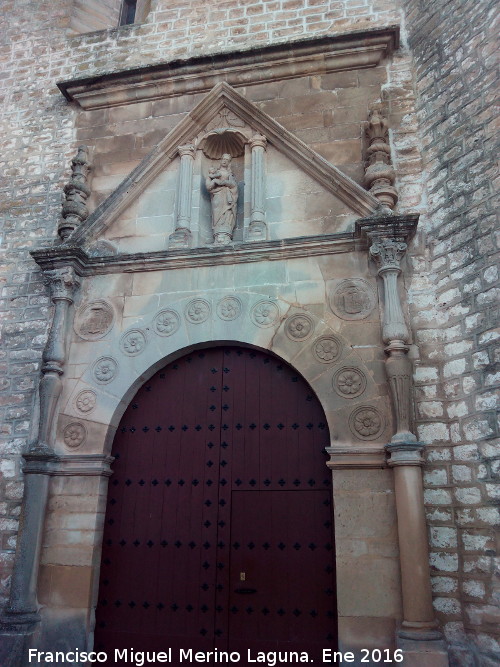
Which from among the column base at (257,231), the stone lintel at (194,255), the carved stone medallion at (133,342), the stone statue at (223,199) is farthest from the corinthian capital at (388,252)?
the carved stone medallion at (133,342)

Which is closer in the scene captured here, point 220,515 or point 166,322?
point 220,515

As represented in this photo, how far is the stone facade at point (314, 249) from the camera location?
398 cm

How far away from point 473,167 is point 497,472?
7.97ft

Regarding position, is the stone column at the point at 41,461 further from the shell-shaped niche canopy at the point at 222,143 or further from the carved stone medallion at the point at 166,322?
the shell-shaped niche canopy at the point at 222,143

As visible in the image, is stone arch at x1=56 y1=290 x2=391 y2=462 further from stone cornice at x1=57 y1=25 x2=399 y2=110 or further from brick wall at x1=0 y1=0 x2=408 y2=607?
stone cornice at x1=57 y1=25 x2=399 y2=110

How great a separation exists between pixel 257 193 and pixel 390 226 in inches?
52.5

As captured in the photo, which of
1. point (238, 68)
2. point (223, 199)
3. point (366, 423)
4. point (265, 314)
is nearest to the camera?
point (366, 423)

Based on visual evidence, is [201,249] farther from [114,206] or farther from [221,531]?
[221,531]

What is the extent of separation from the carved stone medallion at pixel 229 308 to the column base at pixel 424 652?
8.94 feet

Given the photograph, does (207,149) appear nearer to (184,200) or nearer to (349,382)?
(184,200)

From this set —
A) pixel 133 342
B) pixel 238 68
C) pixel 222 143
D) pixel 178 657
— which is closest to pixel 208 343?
pixel 133 342

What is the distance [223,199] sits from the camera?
5.32 meters

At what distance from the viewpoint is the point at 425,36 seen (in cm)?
549

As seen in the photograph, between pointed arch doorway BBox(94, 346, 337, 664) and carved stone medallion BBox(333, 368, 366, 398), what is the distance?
10.8 inches
